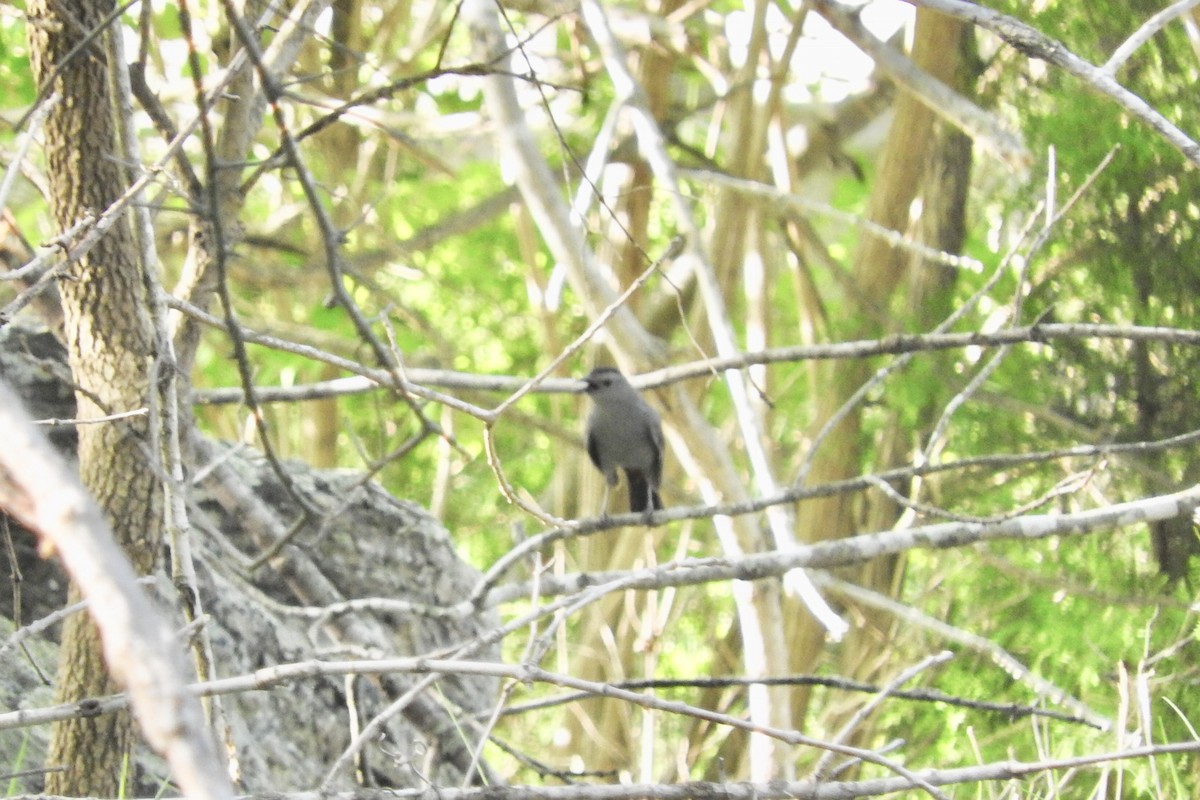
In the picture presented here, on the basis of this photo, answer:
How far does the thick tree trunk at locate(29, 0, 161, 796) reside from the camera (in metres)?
2.78

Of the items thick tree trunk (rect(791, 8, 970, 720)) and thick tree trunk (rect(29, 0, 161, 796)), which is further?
thick tree trunk (rect(791, 8, 970, 720))

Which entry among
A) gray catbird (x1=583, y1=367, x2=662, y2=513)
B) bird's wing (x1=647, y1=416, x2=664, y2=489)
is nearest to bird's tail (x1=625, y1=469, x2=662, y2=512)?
bird's wing (x1=647, y1=416, x2=664, y2=489)

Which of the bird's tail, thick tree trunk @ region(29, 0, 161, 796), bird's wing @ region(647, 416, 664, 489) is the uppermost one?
thick tree trunk @ region(29, 0, 161, 796)

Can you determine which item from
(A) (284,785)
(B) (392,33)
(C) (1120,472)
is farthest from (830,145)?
(A) (284,785)

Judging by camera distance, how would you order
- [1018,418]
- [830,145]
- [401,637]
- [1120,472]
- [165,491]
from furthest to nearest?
[830,145] → [1018,418] → [1120,472] → [401,637] → [165,491]

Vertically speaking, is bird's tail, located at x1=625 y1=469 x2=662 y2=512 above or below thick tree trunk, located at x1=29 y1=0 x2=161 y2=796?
below

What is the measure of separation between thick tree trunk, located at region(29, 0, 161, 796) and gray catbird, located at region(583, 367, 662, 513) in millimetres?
3688

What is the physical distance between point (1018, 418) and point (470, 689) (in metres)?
2.99

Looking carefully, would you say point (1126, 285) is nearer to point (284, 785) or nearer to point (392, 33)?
point (284, 785)

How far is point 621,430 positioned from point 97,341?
13.1 feet

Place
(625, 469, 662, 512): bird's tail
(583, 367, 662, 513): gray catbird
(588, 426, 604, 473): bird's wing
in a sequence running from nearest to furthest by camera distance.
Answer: (583, 367, 662, 513): gray catbird
(588, 426, 604, 473): bird's wing
(625, 469, 662, 512): bird's tail

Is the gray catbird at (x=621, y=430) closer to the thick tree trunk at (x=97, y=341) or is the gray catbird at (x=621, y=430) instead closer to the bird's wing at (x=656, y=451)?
the bird's wing at (x=656, y=451)

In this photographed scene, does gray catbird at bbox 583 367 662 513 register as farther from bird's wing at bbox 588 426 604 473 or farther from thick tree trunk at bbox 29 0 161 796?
thick tree trunk at bbox 29 0 161 796

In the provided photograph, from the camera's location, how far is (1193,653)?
17.1 feet
